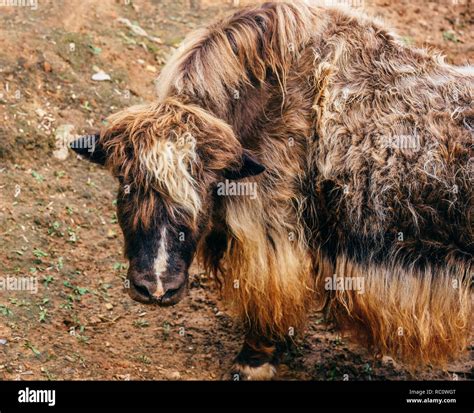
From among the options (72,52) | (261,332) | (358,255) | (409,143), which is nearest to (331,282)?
(358,255)

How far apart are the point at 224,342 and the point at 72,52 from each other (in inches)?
144

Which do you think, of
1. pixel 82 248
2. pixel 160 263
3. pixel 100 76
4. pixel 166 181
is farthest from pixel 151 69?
pixel 160 263

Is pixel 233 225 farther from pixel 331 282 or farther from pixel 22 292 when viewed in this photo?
pixel 22 292

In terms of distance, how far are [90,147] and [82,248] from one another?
2145 millimetres

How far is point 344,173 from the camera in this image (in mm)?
5688

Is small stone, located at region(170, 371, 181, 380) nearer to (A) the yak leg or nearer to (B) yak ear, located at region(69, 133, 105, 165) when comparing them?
(A) the yak leg

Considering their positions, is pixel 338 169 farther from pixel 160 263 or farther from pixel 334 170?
pixel 160 263

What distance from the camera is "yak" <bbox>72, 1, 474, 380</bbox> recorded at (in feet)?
18.4

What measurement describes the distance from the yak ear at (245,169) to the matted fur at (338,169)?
0.28 m

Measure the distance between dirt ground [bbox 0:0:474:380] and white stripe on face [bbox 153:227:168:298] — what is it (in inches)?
58.0

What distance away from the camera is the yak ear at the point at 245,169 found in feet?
17.3

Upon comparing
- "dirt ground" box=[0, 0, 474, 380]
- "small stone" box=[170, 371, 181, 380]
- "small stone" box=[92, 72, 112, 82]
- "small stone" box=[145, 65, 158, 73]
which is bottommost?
"small stone" box=[170, 371, 181, 380]

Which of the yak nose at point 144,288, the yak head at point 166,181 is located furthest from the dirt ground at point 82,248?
the yak head at point 166,181

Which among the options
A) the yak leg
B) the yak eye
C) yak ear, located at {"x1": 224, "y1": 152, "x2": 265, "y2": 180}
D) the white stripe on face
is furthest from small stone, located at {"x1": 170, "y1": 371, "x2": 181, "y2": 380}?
the yak eye
